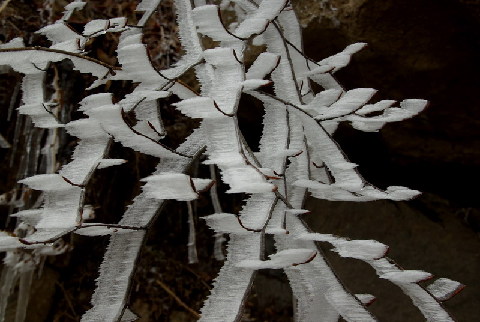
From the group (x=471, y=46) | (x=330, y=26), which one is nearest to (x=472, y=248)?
(x=471, y=46)

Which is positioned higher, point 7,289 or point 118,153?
point 118,153

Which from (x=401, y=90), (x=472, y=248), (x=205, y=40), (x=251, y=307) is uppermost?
(x=205, y=40)

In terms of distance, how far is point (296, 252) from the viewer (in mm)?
381

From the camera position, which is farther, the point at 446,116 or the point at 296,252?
the point at 446,116

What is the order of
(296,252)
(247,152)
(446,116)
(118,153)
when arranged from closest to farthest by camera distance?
(296,252) → (247,152) → (446,116) → (118,153)

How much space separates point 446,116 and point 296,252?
0.70m

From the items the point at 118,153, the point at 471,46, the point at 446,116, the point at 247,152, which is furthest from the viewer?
the point at 118,153

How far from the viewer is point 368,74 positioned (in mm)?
917

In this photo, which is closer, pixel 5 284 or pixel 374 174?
pixel 5 284

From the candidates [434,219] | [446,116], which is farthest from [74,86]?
[434,219]

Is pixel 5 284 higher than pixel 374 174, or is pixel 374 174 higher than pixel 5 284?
pixel 374 174

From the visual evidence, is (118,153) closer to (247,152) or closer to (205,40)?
(205,40)

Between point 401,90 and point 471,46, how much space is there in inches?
6.0

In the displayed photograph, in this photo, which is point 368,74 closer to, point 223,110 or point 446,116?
point 446,116
